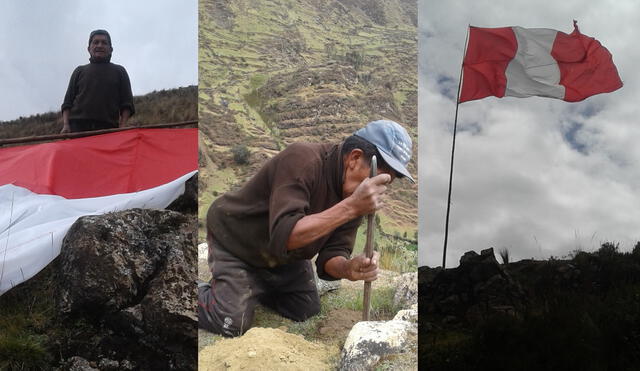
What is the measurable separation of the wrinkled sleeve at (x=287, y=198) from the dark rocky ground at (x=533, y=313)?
9.51 feet

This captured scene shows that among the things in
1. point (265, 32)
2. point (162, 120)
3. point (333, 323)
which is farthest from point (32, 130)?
point (333, 323)

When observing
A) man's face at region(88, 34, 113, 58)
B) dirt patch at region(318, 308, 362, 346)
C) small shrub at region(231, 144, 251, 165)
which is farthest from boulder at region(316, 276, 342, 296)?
man's face at region(88, 34, 113, 58)

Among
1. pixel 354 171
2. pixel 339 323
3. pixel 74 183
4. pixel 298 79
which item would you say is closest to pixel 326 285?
pixel 339 323

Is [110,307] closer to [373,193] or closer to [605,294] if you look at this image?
[373,193]

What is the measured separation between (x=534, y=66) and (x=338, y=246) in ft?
14.5

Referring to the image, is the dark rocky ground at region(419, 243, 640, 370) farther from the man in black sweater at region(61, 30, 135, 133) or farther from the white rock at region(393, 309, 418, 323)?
the man in black sweater at region(61, 30, 135, 133)

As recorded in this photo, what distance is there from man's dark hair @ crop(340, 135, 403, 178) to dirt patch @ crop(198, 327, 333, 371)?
1.77 meters

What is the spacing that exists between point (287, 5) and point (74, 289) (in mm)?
3844

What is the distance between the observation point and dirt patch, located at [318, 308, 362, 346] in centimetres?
695

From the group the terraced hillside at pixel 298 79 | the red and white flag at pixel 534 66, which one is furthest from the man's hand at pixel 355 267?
the red and white flag at pixel 534 66

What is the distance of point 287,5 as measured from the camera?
771 centimetres

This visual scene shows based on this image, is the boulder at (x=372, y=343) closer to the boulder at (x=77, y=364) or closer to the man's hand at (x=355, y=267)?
the man's hand at (x=355, y=267)

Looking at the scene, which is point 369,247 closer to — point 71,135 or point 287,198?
point 287,198

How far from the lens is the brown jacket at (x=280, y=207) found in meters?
6.84
